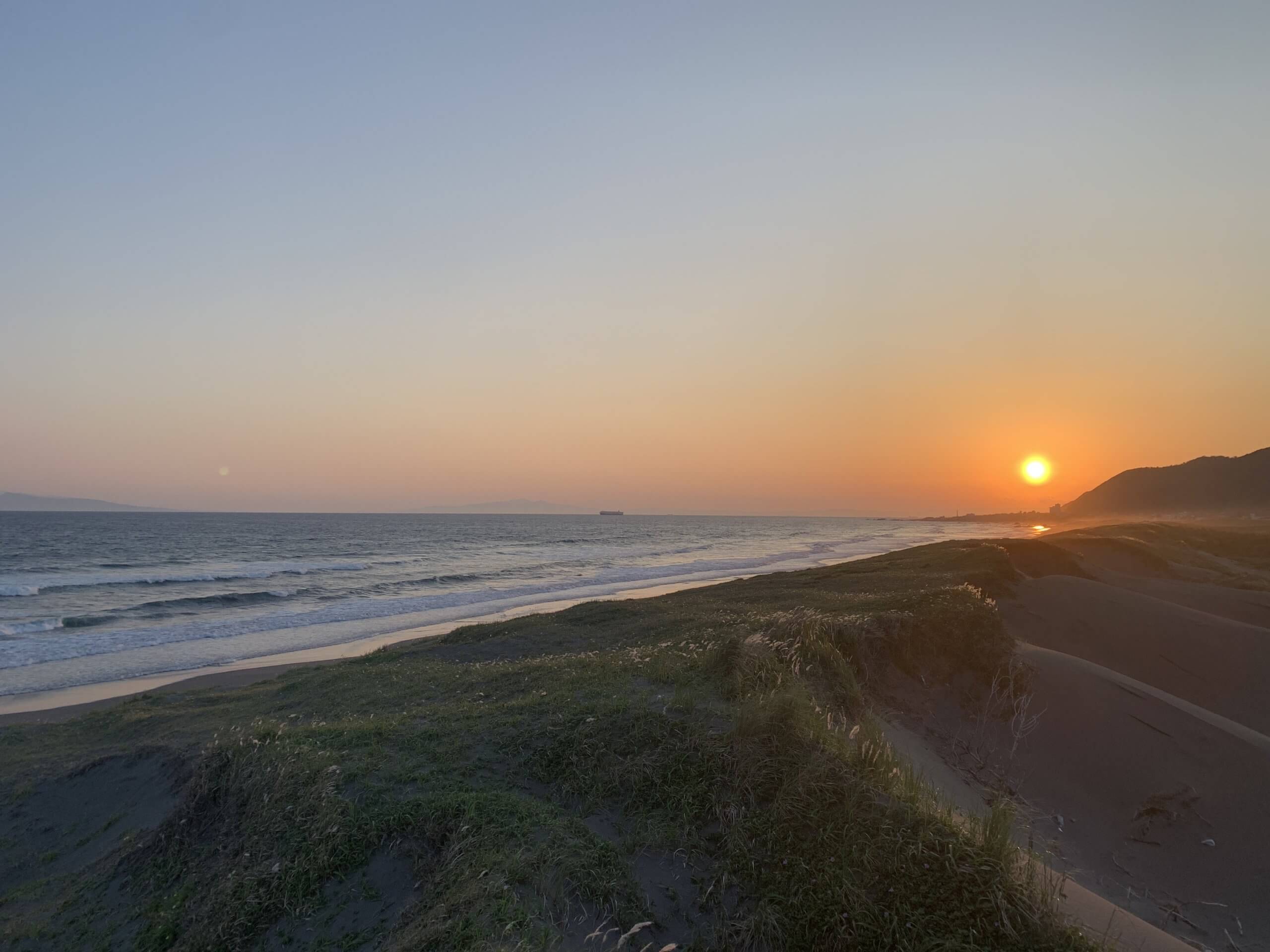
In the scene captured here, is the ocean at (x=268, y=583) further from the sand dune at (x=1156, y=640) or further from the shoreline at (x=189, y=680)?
the sand dune at (x=1156, y=640)

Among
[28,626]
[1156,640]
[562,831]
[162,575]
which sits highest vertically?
[562,831]

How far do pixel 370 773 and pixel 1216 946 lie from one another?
757cm

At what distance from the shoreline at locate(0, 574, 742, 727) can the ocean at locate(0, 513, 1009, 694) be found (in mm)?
756

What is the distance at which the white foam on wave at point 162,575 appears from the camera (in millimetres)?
39250

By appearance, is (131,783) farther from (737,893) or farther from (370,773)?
(737,893)

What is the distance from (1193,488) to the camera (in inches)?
4301

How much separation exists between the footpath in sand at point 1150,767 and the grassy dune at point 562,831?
0.96 m

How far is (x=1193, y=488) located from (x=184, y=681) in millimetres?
137480

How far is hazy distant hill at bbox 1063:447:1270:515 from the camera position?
319 feet

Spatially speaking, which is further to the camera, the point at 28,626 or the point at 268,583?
the point at 268,583

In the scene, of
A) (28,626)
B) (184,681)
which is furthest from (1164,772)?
(28,626)

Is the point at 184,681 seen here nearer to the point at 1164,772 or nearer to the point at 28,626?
the point at 28,626

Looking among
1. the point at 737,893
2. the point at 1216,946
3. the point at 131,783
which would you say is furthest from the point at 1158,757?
the point at 131,783

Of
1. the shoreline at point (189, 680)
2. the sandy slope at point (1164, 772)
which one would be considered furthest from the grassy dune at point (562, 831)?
the shoreline at point (189, 680)
